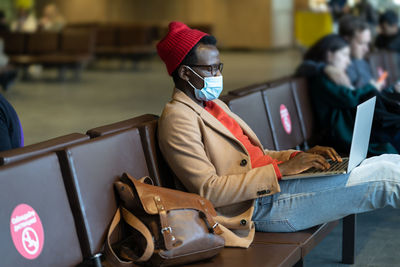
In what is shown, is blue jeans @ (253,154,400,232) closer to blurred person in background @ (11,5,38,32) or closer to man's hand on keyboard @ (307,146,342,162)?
man's hand on keyboard @ (307,146,342,162)

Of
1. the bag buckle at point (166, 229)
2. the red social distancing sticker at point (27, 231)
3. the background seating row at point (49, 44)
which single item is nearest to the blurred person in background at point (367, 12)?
the background seating row at point (49, 44)

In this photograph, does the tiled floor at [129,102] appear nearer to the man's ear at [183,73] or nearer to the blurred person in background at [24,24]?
the blurred person in background at [24,24]

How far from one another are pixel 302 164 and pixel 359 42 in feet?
10.2

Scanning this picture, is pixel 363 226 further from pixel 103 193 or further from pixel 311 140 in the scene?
pixel 103 193

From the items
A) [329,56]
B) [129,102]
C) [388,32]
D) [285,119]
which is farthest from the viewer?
[129,102]

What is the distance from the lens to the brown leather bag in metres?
1.94

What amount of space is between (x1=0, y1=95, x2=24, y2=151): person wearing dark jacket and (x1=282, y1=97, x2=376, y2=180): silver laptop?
1.03 metres

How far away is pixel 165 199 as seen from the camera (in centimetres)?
200

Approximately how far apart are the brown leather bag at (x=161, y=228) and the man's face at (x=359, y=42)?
11.3 ft

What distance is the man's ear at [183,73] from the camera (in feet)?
7.90

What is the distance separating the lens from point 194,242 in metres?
1.99

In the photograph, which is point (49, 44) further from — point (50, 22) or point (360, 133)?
point (360, 133)

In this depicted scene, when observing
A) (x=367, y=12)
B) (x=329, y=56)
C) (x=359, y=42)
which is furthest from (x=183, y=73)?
(x=367, y=12)

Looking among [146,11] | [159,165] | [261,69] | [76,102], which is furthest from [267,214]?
[146,11]
